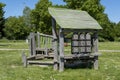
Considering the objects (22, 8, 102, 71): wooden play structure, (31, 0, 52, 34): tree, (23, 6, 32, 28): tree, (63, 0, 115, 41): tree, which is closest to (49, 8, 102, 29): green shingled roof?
(22, 8, 102, 71): wooden play structure

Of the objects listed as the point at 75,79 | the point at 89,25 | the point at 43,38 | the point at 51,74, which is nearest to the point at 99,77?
the point at 75,79

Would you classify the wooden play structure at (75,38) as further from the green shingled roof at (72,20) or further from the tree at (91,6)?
the tree at (91,6)

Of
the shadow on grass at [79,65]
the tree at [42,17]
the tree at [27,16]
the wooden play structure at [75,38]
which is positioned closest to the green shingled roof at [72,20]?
the wooden play structure at [75,38]

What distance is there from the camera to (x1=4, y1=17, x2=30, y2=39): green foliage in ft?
331

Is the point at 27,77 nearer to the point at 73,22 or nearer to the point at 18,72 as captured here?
the point at 18,72

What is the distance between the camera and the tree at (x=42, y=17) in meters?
67.1

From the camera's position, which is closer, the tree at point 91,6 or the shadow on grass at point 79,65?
the shadow on grass at point 79,65

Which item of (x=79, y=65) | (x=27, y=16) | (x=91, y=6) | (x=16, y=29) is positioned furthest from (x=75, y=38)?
(x=27, y=16)

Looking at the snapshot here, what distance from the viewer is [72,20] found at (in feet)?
57.7

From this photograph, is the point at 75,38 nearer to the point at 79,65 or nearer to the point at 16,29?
the point at 79,65

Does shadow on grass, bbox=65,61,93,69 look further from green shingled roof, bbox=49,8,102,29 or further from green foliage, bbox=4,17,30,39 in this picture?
green foliage, bbox=4,17,30,39

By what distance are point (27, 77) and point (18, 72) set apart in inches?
67.4

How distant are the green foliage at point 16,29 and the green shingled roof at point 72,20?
270ft

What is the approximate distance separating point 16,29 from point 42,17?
3432cm
